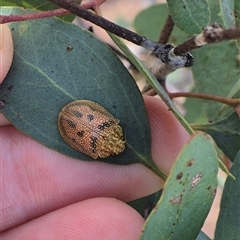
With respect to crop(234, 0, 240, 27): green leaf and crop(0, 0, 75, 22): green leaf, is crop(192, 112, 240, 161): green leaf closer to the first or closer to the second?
crop(234, 0, 240, 27): green leaf

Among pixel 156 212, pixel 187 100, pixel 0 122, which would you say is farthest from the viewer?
pixel 187 100

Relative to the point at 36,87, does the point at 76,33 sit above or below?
above

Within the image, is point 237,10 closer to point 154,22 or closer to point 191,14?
point 191,14

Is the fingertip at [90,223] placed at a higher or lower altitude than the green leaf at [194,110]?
lower

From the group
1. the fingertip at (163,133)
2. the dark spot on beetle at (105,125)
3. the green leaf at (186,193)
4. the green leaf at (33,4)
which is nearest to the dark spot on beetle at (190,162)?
the green leaf at (186,193)

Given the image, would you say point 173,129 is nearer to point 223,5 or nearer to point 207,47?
point 207,47

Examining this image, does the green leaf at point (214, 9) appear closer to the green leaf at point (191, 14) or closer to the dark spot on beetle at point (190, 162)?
the green leaf at point (191, 14)

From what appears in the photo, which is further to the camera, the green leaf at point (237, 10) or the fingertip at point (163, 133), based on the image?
the fingertip at point (163, 133)

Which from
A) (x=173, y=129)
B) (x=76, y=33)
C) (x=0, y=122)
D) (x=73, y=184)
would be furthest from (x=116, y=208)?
(x=76, y=33)
